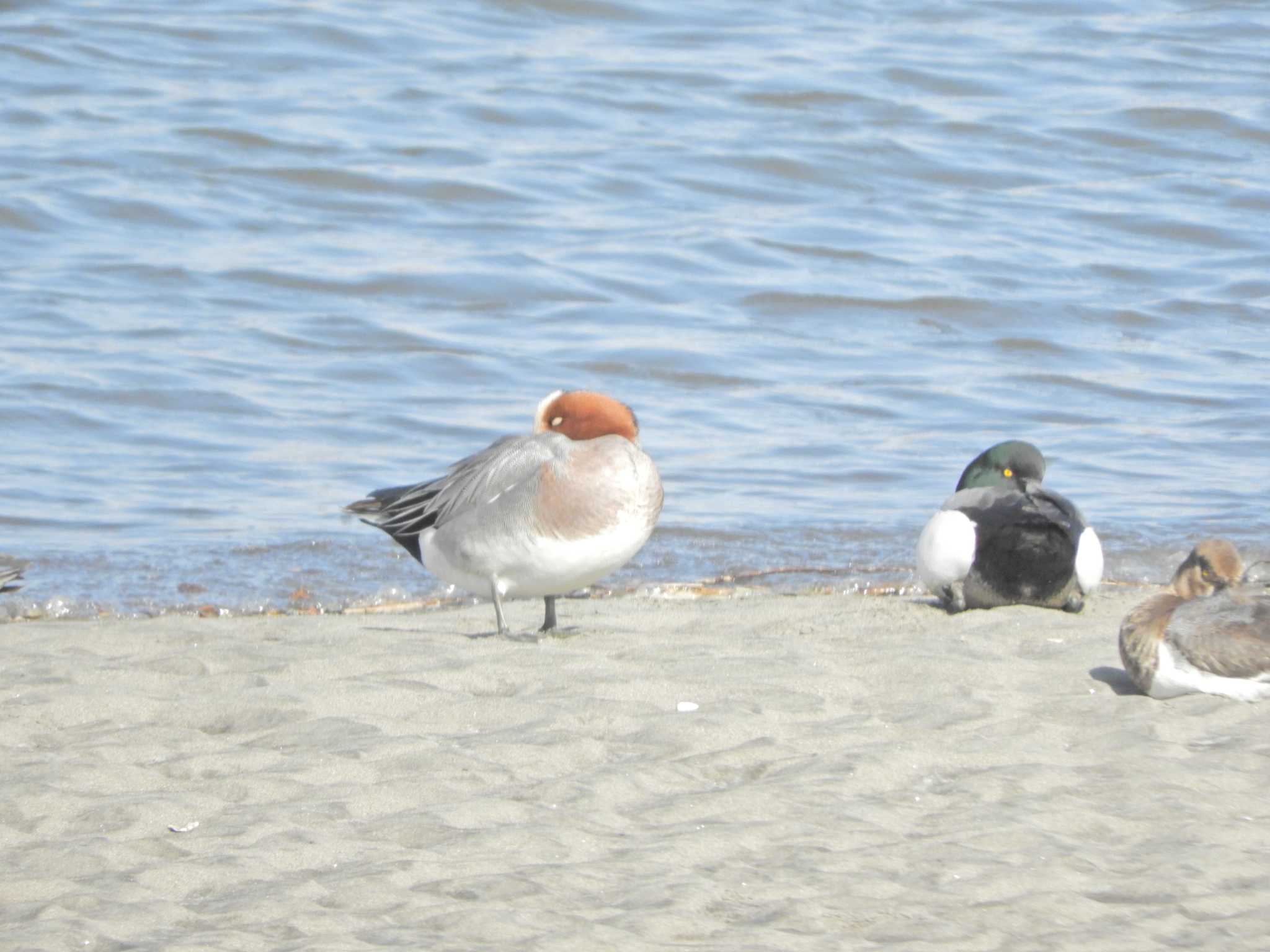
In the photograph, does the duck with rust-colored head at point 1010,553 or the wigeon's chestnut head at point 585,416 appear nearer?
the wigeon's chestnut head at point 585,416

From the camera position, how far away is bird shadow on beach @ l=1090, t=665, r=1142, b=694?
4.81 metres

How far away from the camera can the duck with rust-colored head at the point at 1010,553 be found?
5934mm

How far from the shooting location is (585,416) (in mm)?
5750

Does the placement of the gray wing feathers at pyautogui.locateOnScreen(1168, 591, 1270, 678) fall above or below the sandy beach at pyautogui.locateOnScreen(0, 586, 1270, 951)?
above

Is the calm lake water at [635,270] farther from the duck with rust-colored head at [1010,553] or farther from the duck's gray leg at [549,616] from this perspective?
the duck's gray leg at [549,616]

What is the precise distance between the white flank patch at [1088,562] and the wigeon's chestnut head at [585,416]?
4.96 feet

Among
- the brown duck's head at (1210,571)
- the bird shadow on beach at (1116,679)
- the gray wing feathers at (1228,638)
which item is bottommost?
the bird shadow on beach at (1116,679)

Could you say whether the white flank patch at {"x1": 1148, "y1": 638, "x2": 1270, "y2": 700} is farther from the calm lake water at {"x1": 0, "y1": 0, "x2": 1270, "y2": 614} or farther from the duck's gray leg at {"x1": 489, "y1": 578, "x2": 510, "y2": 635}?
the calm lake water at {"x1": 0, "y1": 0, "x2": 1270, "y2": 614}

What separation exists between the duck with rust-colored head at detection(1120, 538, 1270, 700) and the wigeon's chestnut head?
5.60ft

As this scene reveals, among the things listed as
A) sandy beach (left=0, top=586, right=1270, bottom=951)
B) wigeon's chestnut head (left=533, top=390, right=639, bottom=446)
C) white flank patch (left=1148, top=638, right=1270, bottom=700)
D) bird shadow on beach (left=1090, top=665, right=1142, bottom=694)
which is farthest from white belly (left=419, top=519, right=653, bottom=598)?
white flank patch (left=1148, top=638, right=1270, bottom=700)

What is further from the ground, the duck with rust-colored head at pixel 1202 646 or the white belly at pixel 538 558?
the duck with rust-colored head at pixel 1202 646

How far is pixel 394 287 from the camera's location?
12.2 metres

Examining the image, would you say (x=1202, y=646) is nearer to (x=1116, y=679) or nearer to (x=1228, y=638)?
(x=1228, y=638)

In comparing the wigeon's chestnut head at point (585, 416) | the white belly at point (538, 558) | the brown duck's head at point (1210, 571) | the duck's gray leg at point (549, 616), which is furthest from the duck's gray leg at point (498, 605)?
the brown duck's head at point (1210, 571)
